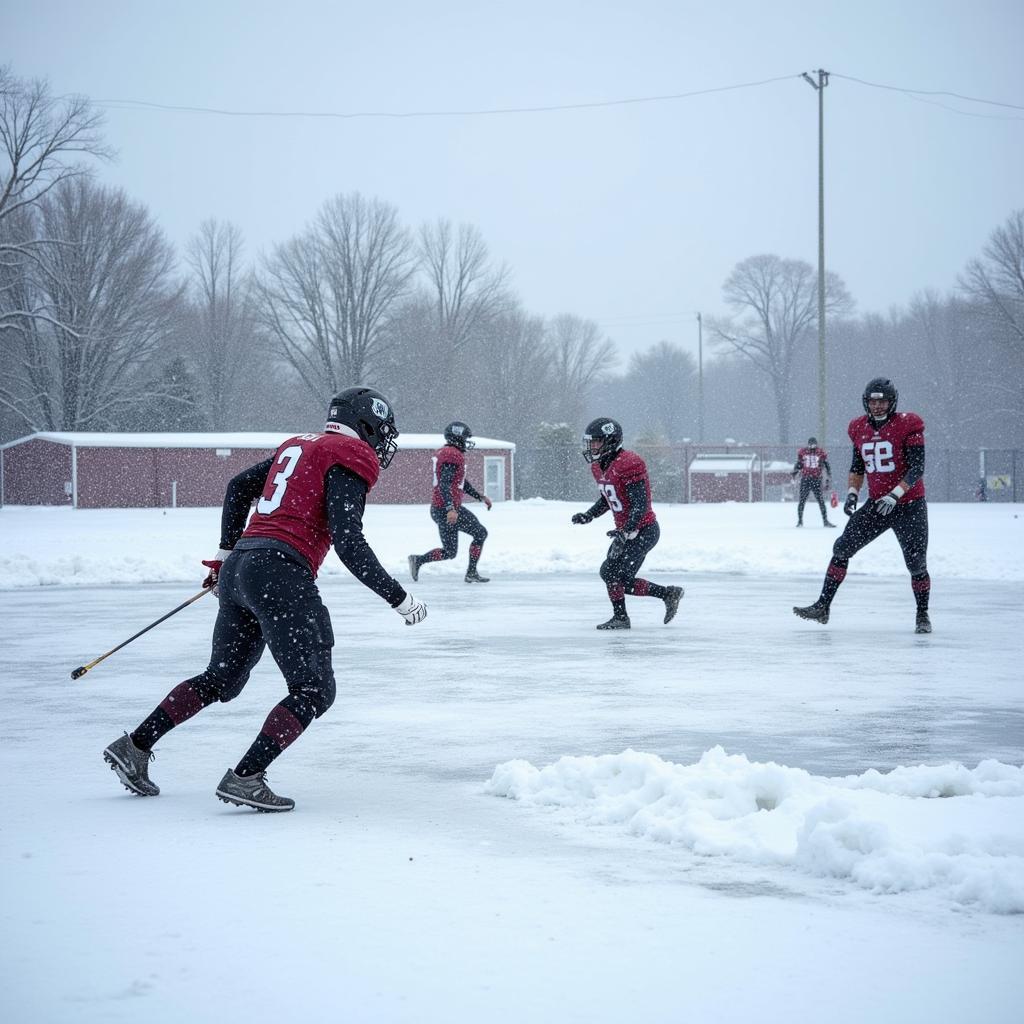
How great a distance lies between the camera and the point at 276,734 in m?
5.32

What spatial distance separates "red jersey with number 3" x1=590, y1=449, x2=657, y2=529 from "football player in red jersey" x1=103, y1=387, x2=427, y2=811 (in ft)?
20.2

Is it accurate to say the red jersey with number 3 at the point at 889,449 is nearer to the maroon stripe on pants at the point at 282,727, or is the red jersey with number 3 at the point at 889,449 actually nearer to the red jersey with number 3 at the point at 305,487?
the red jersey with number 3 at the point at 305,487

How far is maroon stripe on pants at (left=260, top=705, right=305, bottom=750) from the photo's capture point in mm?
5320

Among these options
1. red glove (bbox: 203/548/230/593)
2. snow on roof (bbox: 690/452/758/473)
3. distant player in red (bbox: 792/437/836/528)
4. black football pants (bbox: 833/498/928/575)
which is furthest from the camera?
snow on roof (bbox: 690/452/758/473)

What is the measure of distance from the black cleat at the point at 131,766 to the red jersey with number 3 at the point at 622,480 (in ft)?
21.6

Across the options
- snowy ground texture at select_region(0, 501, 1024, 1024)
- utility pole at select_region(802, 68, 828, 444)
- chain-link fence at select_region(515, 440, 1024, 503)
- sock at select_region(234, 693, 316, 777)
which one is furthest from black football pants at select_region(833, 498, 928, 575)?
chain-link fence at select_region(515, 440, 1024, 503)

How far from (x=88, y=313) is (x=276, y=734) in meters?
53.8

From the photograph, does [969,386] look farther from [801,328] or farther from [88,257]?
[88,257]

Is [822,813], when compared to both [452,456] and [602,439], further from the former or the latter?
[452,456]

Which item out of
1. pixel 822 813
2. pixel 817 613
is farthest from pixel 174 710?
pixel 817 613

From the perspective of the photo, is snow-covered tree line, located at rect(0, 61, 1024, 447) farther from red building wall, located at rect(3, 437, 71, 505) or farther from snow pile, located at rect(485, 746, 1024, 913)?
snow pile, located at rect(485, 746, 1024, 913)

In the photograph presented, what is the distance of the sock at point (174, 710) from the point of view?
558cm

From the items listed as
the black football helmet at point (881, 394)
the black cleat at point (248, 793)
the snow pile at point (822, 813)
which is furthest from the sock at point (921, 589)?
the black cleat at point (248, 793)

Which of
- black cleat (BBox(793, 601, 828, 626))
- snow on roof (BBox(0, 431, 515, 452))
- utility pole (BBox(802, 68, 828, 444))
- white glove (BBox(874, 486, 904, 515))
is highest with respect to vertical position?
utility pole (BBox(802, 68, 828, 444))
